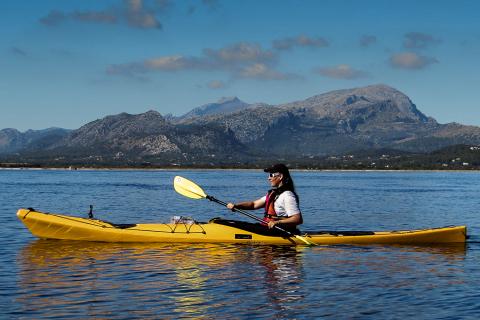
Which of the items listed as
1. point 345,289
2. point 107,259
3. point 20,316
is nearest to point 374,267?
point 345,289

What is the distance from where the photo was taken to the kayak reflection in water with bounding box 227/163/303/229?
20344 millimetres

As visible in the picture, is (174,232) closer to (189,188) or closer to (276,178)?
(189,188)

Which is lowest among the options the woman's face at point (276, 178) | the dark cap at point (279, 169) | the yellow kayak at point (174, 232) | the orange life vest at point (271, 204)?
the yellow kayak at point (174, 232)

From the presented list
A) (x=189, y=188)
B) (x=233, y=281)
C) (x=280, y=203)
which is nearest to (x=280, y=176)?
(x=280, y=203)

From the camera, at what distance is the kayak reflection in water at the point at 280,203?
801 inches

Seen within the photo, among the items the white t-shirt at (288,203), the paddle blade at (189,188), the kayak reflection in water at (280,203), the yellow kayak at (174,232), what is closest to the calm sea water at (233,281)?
the yellow kayak at (174,232)

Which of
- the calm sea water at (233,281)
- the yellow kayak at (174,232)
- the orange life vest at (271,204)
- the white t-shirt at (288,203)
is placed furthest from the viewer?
the yellow kayak at (174,232)

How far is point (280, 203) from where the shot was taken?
21.0m

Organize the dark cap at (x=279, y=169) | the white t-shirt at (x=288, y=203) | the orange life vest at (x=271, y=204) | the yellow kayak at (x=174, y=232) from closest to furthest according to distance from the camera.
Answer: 1. the dark cap at (x=279, y=169)
2. the white t-shirt at (x=288, y=203)
3. the orange life vest at (x=271, y=204)
4. the yellow kayak at (x=174, y=232)

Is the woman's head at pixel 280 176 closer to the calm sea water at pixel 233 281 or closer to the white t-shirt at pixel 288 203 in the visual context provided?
the white t-shirt at pixel 288 203

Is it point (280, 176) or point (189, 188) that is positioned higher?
point (280, 176)

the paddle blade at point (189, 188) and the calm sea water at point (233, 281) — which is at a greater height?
the paddle blade at point (189, 188)

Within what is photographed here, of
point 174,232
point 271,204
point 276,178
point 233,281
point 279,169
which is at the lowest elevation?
point 233,281

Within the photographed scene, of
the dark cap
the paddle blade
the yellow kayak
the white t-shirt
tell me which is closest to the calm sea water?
the yellow kayak
